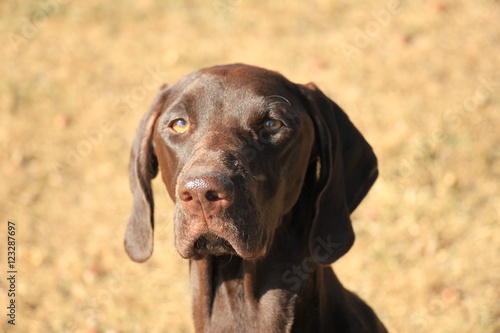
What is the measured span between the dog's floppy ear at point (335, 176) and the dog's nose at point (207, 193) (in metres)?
0.79

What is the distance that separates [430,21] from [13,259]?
6.60 metres

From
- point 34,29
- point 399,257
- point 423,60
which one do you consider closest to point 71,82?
point 34,29

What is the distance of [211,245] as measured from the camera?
3.35m

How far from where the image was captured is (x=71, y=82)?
10148mm

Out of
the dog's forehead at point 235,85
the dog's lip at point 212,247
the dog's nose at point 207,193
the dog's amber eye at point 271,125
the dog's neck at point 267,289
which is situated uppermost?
the dog's forehead at point 235,85

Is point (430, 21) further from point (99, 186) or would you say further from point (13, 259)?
point (13, 259)

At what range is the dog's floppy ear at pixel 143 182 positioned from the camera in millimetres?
4070

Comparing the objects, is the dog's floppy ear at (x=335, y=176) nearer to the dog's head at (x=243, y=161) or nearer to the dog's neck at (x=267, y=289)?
the dog's head at (x=243, y=161)

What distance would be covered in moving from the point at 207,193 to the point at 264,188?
17.3 inches

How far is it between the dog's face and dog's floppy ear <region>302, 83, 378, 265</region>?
0.38 feet

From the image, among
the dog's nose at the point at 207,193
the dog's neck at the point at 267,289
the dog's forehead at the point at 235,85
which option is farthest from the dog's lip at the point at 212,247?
the dog's forehead at the point at 235,85

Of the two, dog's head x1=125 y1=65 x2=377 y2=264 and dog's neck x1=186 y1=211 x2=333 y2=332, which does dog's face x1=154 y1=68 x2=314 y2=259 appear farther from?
dog's neck x1=186 y1=211 x2=333 y2=332

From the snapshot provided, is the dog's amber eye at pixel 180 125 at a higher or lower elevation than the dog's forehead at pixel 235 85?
lower

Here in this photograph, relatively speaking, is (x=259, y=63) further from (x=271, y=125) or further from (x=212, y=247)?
(x=212, y=247)
